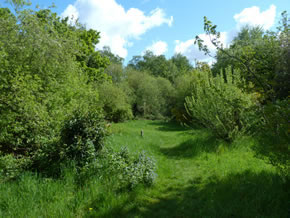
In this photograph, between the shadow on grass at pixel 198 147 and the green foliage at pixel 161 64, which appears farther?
the green foliage at pixel 161 64

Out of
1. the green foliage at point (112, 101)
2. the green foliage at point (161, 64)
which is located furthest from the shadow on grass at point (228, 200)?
the green foliage at point (161, 64)

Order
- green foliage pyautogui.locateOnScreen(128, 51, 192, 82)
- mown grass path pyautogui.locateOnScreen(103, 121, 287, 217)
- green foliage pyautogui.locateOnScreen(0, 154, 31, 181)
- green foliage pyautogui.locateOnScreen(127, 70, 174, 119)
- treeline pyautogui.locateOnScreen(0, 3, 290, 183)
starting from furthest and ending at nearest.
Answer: green foliage pyautogui.locateOnScreen(128, 51, 192, 82), green foliage pyautogui.locateOnScreen(127, 70, 174, 119), green foliage pyautogui.locateOnScreen(0, 154, 31, 181), treeline pyautogui.locateOnScreen(0, 3, 290, 183), mown grass path pyautogui.locateOnScreen(103, 121, 287, 217)

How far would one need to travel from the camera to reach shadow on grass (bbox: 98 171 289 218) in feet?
11.1

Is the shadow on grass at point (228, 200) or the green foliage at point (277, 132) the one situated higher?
the green foliage at point (277, 132)

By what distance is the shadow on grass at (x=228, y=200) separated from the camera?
11.1 feet

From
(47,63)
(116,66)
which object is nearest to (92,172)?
(47,63)

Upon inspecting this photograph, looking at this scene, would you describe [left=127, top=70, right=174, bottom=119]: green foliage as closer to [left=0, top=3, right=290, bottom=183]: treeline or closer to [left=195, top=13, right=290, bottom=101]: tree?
[left=0, top=3, right=290, bottom=183]: treeline

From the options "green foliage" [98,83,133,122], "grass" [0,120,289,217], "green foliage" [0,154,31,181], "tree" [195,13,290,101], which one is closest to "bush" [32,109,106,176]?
"green foliage" [0,154,31,181]

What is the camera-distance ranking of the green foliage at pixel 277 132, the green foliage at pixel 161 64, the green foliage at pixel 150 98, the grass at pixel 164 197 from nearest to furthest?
Answer: the green foliage at pixel 277 132 < the grass at pixel 164 197 < the green foliage at pixel 150 98 < the green foliage at pixel 161 64

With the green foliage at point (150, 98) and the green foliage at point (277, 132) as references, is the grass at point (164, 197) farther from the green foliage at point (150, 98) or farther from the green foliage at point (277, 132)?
the green foliage at point (150, 98)

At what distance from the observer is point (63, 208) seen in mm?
3383

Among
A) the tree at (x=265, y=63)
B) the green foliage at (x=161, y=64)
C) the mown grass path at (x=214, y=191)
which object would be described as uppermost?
the green foliage at (x=161, y=64)

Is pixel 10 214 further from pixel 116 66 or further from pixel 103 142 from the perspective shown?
pixel 116 66

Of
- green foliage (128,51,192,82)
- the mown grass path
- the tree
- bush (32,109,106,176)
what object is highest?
green foliage (128,51,192,82)
